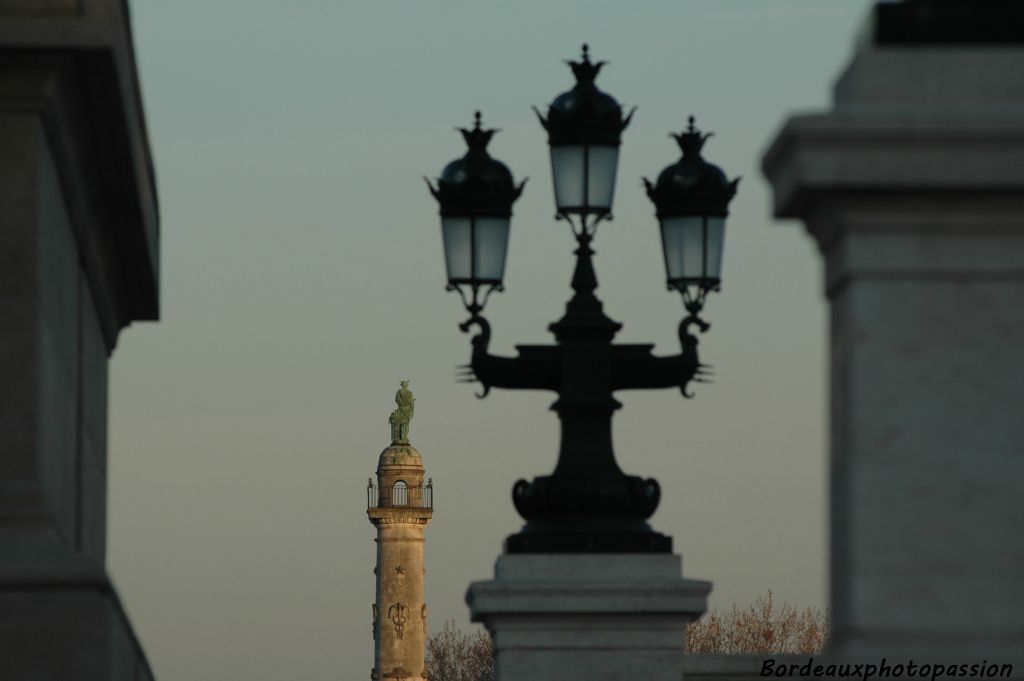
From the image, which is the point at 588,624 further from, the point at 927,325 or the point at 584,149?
the point at 927,325

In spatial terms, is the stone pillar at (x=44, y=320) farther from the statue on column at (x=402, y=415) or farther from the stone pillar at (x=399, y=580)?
the statue on column at (x=402, y=415)

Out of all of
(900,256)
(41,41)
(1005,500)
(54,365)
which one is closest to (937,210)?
(900,256)

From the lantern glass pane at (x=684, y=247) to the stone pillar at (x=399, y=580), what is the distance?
276ft

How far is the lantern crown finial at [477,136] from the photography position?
540 inches

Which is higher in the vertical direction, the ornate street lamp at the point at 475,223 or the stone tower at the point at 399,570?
the stone tower at the point at 399,570

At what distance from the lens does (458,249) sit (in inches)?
526


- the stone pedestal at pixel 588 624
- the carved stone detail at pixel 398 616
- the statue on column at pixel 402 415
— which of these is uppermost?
the statue on column at pixel 402 415

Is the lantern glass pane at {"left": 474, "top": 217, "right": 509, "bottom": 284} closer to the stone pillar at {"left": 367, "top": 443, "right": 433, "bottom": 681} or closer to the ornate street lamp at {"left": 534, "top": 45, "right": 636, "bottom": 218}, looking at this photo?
the ornate street lamp at {"left": 534, "top": 45, "right": 636, "bottom": 218}

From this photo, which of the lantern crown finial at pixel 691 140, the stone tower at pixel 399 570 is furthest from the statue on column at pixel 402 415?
the lantern crown finial at pixel 691 140

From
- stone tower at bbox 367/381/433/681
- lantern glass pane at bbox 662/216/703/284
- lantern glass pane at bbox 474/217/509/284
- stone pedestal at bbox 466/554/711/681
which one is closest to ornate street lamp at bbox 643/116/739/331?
lantern glass pane at bbox 662/216/703/284

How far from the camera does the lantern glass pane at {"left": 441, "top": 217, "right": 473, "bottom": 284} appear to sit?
13344 mm

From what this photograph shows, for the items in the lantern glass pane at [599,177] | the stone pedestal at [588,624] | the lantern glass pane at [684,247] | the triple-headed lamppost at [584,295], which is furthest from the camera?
the lantern glass pane at [684,247]

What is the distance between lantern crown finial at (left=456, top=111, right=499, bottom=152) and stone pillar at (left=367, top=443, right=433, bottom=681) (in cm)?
8417

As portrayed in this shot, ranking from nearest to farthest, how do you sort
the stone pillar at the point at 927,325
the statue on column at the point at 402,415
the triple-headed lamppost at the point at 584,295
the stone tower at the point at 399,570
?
the stone pillar at the point at 927,325, the triple-headed lamppost at the point at 584,295, the stone tower at the point at 399,570, the statue on column at the point at 402,415
